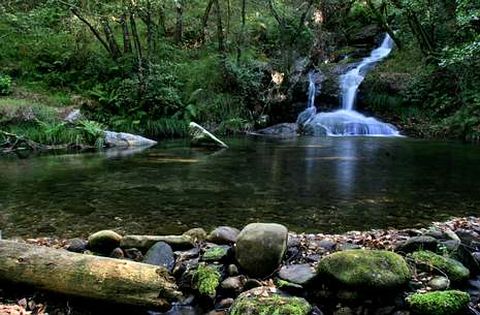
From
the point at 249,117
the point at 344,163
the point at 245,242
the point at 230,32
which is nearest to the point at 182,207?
the point at 245,242

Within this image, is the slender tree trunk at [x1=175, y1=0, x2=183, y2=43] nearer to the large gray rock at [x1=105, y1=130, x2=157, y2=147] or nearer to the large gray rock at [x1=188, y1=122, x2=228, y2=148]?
the large gray rock at [x1=105, y1=130, x2=157, y2=147]

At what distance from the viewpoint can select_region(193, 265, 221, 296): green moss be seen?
13.5 feet

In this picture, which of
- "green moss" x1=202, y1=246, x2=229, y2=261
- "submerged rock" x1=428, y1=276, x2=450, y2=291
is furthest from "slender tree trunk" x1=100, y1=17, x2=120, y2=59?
"submerged rock" x1=428, y1=276, x2=450, y2=291

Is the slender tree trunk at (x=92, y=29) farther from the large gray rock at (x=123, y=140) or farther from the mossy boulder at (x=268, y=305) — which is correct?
the mossy boulder at (x=268, y=305)

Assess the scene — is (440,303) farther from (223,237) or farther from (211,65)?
(211,65)

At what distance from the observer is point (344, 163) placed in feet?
37.7

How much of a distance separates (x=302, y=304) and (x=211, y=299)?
794mm

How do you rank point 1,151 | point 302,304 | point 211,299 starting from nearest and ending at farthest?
point 302,304 < point 211,299 < point 1,151

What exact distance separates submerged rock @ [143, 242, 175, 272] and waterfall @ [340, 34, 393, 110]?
17765 millimetres

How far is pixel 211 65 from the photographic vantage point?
21.7 meters

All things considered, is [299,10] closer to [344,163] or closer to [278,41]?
[278,41]

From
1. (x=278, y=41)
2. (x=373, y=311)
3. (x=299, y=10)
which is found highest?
(x=299, y=10)

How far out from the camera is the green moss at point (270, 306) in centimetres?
366

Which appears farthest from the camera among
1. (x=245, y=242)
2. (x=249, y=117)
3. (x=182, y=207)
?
(x=249, y=117)
